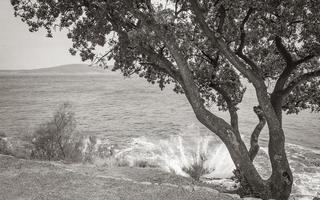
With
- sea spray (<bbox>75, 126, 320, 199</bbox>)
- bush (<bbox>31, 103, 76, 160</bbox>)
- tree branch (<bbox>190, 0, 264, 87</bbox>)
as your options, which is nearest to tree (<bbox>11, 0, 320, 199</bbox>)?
tree branch (<bbox>190, 0, 264, 87</bbox>)

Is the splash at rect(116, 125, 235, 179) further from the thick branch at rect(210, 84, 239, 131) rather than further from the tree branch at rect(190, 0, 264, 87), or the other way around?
the tree branch at rect(190, 0, 264, 87)

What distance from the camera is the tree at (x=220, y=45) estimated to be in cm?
992

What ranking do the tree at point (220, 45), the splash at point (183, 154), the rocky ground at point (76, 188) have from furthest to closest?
the splash at point (183, 154) → the tree at point (220, 45) → the rocky ground at point (76, 188)

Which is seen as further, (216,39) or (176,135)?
(176,135)

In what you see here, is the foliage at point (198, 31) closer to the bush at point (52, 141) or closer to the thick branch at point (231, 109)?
the thick branch at point (231, 109)

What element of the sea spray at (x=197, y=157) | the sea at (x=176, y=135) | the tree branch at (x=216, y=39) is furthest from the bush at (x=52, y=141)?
the tree branch at (x=216, y=39)

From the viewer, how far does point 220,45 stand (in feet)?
33.5

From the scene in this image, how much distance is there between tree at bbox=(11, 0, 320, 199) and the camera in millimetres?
9922

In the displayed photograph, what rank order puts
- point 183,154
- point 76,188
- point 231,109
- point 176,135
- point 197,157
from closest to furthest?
point 76,188, point 231,109, point 197,157, point 183,154, point 176,135

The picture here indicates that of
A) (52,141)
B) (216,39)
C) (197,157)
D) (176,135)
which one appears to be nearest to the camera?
(216,39)

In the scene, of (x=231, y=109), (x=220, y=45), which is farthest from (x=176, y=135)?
(x=220, y=45)

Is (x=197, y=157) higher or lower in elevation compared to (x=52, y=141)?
lower

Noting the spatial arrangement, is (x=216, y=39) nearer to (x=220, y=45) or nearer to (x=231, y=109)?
(x=220, y=45)

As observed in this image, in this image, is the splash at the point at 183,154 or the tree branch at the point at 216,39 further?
the splash at the point at 183,154
